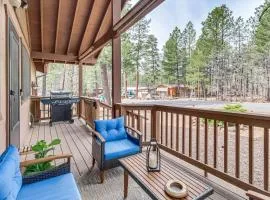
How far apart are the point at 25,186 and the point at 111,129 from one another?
5.74 ft

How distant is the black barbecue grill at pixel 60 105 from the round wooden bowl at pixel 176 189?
21.6 ft

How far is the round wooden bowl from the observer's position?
1632 millimetres

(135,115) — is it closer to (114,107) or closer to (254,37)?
(114,107)

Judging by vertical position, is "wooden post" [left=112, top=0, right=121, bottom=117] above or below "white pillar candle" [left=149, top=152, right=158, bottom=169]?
above

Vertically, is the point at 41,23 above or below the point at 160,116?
above

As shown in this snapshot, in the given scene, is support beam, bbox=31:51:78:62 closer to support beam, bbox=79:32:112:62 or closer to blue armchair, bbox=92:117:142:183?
support beam, bbox=79:32:112:62

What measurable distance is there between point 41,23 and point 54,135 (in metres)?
3.78

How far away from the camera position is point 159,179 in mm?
1964

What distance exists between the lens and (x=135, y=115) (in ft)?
15.1

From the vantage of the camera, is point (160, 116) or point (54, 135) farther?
point (54, 135)

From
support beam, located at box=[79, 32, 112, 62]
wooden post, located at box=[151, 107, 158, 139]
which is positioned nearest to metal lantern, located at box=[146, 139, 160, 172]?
wooden post, located at box=[151, 107, 158, 139]

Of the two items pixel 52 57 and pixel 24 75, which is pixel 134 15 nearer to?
pixel 24 75

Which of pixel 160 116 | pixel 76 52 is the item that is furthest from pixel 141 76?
pixel 160 116

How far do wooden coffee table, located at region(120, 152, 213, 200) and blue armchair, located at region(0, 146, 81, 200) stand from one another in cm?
60
